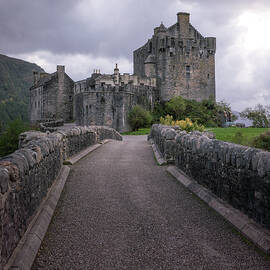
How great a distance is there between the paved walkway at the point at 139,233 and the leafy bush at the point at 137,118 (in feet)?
125

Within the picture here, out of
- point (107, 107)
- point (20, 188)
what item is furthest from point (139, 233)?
point (107, 107)

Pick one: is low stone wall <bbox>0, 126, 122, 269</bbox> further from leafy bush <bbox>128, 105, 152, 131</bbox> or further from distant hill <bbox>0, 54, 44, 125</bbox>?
distant hill <bbox>0, 54, 44, 125</bbox>

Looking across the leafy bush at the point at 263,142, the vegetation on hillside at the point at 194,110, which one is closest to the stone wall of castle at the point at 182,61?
the vegetation on hillside at the point at 194,110

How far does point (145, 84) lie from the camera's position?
181ft

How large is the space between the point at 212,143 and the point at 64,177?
13.8 feet

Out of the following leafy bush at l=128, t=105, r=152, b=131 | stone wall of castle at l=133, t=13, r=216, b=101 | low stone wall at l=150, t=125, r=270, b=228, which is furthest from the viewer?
stone wall of castle at l=133, t=13, r=216, b=101

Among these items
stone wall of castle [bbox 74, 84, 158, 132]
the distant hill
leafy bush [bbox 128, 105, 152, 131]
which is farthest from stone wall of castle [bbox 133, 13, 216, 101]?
the distant hill

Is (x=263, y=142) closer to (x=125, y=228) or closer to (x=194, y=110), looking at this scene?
(x=125, y=228)

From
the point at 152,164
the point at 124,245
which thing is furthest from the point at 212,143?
the point at 152,164

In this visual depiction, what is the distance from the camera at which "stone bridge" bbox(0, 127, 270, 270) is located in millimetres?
4277

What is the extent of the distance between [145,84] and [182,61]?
27.4 feet

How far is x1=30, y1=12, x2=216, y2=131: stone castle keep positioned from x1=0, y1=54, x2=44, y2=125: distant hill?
107 feet

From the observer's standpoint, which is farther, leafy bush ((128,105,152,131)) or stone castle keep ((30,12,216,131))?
stone castle keep ((30,12,216,131))

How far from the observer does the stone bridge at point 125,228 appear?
428 cm
